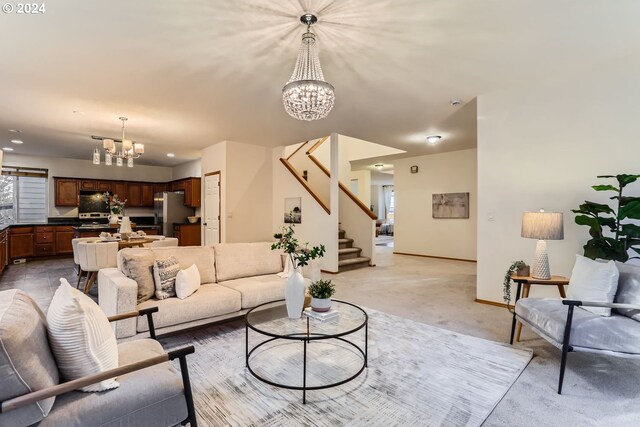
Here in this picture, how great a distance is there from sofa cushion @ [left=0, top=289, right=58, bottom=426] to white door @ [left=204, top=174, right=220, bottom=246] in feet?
18.5

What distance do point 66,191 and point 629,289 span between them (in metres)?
10.8

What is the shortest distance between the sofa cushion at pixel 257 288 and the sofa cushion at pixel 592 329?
2143 millimetres

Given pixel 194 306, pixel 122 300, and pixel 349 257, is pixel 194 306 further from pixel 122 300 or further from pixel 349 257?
pixel 349 257

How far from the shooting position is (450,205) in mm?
7734

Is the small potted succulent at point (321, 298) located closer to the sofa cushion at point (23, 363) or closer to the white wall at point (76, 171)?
the sofa cushion at point (23, 363)

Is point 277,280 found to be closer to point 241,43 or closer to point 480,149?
point 241,43

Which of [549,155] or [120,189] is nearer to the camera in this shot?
[549,155]

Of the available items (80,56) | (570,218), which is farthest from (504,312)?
(80,56)

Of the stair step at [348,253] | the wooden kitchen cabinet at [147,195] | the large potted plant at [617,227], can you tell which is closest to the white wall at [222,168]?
the stair step at [348,253]

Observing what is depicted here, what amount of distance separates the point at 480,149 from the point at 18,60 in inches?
206

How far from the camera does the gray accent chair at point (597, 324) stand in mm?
2109

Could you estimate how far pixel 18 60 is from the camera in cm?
310

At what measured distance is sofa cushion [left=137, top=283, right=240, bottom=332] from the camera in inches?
102

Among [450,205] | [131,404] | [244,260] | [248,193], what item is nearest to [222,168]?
[248,193]
